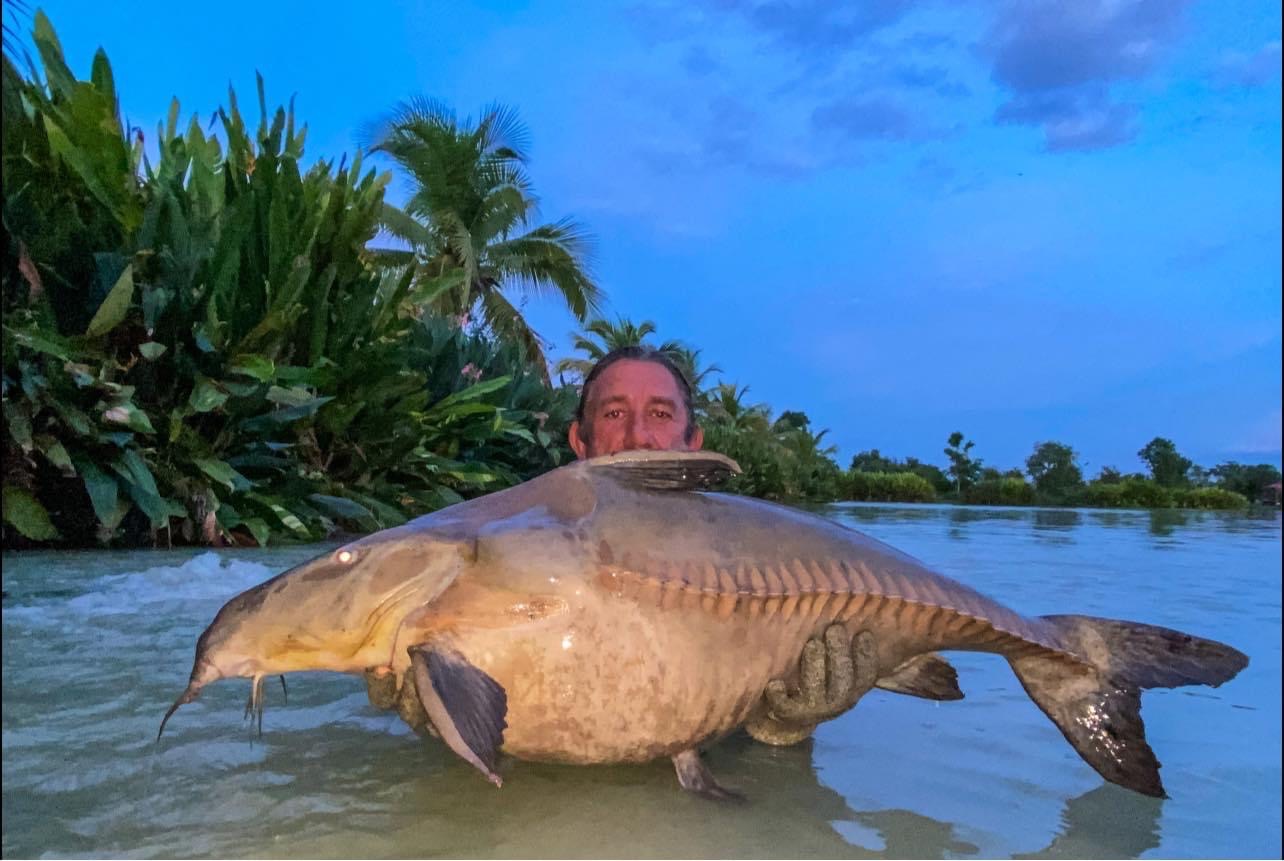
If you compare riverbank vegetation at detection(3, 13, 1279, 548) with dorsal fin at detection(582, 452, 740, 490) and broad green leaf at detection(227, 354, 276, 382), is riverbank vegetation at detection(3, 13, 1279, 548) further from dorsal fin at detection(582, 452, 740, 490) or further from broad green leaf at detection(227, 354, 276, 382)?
dorsal fin at detection(582, 452, 740, 490)

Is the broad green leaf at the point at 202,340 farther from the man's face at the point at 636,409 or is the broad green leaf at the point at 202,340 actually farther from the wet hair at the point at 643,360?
the man's face at the point at 636,409

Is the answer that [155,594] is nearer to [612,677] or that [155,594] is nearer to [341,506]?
[341,506]

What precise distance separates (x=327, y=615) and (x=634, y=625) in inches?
23.1

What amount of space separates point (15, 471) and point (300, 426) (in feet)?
7.00

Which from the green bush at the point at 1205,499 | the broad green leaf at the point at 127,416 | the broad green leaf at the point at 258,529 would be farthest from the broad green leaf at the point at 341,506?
the green bush at the point at 1205,499

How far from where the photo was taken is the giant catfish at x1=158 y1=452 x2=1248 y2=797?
1.72 metres

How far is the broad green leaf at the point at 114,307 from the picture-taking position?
17.8 feet

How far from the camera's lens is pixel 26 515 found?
5156mm

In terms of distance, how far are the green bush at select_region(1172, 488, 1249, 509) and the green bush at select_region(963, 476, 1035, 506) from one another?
358 cm

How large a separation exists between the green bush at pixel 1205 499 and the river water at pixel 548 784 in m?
17.6

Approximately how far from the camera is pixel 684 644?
71.7 inches

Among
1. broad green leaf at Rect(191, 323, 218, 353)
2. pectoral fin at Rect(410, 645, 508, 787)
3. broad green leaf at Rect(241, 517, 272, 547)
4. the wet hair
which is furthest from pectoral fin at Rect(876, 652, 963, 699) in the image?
broad green leaf at Rect(191, 323, 218, 353)

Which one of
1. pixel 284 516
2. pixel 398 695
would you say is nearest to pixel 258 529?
pixel 284 516

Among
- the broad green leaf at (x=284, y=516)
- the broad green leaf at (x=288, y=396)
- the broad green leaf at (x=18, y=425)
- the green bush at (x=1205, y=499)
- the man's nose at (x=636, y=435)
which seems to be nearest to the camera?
the man's nose at (x=636, y=435)
